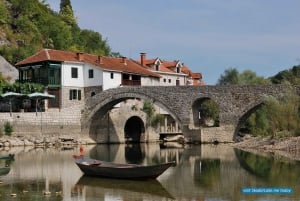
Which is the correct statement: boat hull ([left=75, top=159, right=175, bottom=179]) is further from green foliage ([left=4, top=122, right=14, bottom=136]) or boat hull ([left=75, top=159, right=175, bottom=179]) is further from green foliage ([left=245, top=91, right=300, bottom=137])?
green foliage ([left=4, top=122, right=14, bottom=136])

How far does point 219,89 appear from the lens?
128ft

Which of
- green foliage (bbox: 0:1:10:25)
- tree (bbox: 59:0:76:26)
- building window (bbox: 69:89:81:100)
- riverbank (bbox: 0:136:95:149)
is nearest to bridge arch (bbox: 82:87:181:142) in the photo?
riverbank (bbox: 0:136:95:149)

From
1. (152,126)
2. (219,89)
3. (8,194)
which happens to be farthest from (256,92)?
(8,194)

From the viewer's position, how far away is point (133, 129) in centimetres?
4944

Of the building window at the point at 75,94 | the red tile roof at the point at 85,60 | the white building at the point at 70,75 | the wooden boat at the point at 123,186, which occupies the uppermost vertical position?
the red tile roof at the point at 85,60

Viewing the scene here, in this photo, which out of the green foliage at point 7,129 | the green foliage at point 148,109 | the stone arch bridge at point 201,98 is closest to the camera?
the stone arch bridge at point 201,98

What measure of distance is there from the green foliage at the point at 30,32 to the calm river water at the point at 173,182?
3018cm

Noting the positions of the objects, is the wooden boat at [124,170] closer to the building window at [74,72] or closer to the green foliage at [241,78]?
the building window at [74,72]

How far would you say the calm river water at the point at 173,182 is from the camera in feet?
54.8

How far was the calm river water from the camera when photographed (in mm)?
16703

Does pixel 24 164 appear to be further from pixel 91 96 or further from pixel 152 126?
pixel 152 126

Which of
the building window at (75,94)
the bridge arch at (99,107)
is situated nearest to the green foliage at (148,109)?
the bridge arch at (99,107)

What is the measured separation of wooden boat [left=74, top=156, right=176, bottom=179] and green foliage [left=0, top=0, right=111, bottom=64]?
3728 cm

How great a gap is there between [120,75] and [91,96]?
3.44m
